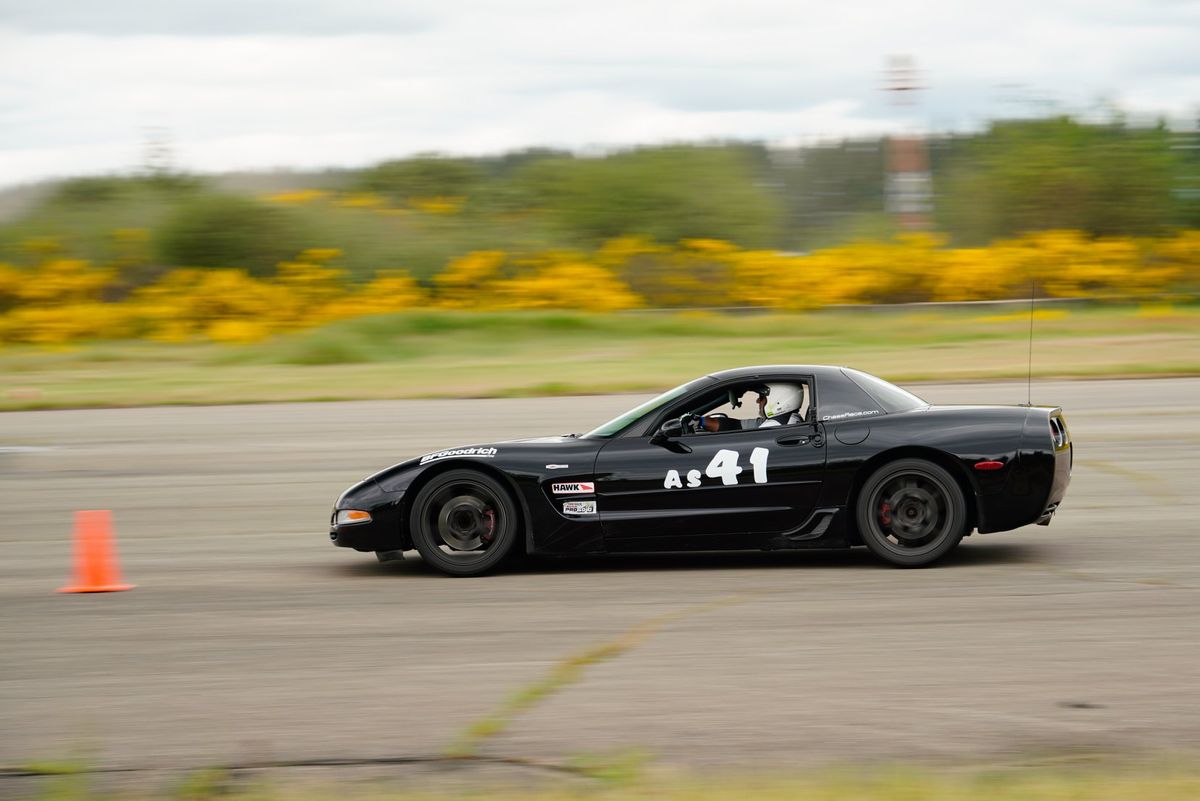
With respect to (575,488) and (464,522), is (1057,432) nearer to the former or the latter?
(575,488)

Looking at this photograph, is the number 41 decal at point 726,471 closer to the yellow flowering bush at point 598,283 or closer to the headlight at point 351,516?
the headlight at point 351,516

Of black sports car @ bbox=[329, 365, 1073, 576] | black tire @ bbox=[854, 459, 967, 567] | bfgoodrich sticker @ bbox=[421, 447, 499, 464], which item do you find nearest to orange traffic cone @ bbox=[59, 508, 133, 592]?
black sports car @ bbox=[329, 365, 1073, 576]

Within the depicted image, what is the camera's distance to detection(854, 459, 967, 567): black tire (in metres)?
7.52

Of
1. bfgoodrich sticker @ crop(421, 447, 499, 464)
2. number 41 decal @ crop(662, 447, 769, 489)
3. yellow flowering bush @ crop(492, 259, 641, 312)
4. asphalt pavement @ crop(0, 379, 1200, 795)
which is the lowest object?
asphalt pavement @ crop(0, 379, 1200, 795)

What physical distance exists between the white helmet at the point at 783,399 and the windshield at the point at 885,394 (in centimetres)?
36

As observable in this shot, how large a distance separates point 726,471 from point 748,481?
14cm

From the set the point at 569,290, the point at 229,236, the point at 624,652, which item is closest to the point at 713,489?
the point at 624,652

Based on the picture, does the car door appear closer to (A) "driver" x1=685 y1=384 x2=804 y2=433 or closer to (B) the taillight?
(A) "driver" x1=685 y1=384 x2=804 y2=433

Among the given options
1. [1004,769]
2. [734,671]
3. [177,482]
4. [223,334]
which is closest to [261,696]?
[734,671]

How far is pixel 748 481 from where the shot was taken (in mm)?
7547

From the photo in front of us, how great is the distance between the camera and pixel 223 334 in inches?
1334

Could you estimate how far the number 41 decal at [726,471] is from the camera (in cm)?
755

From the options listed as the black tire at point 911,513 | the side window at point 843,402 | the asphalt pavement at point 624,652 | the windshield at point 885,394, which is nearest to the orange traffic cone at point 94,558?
the asphalt pavement at point 624,652

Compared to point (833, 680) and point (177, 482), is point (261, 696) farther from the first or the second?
point (177, 482)
